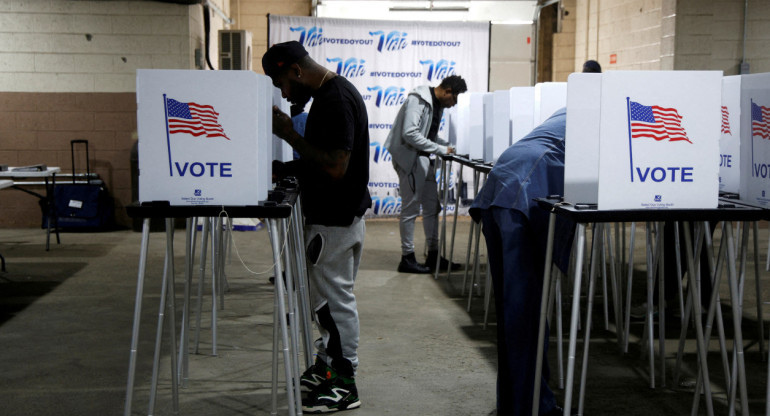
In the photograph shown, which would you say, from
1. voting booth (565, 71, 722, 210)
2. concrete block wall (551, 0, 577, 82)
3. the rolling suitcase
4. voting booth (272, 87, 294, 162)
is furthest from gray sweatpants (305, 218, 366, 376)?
concrete block wall (551, 0, 577, 82)

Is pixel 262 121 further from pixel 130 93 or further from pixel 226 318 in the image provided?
pixel 130 93

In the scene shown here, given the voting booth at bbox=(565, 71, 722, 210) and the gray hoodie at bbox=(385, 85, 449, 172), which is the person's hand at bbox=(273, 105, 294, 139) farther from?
the gray hoodie at bbox=(385, 85, 449, 172)

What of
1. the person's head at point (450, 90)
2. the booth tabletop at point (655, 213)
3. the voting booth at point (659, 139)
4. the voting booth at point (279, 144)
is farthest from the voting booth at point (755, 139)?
the person's head at point (450, 90)

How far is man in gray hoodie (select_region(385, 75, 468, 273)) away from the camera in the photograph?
17.5ft

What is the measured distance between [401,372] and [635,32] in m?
6.16

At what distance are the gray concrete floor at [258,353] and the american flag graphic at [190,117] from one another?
1130mm

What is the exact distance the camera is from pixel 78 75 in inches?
300

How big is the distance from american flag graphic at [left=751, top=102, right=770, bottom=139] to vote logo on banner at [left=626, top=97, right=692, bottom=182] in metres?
0.54

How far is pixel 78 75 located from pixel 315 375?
573cm

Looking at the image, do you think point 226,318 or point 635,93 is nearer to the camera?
point 635,93

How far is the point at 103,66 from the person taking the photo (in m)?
7.63

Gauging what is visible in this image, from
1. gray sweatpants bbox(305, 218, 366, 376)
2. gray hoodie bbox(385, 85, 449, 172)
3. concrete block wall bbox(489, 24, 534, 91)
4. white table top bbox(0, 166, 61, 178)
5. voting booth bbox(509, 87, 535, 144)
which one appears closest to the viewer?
gray sweatpants bbox(305, 218, 366, 376)

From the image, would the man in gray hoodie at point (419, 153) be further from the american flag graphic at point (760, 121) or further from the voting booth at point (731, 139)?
the american flag graphic at point (760, 121)

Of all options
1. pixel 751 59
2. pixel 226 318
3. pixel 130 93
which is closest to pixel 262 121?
pixel 226 318
